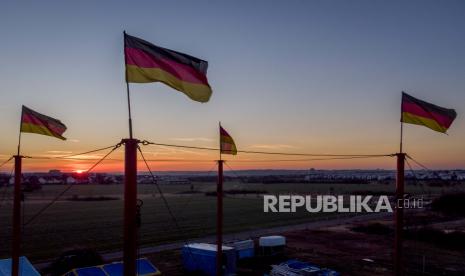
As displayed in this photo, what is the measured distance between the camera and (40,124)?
14266mm

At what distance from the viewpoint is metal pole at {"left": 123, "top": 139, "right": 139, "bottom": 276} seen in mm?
7961

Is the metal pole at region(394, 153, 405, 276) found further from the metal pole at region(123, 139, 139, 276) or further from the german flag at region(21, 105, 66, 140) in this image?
the german flag at region(21, 105, 66, 140)

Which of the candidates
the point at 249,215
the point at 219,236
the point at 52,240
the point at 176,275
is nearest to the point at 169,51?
the point at 219,236

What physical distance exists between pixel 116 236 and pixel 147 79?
29695mm

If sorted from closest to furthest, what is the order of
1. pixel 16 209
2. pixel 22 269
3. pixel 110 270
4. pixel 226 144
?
pixel 16 209 → pixel 226 144 → pixel 22 269 → pixel 110 270

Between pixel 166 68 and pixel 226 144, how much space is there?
846 centimetres

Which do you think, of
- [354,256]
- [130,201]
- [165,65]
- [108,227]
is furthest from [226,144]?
[108,227]

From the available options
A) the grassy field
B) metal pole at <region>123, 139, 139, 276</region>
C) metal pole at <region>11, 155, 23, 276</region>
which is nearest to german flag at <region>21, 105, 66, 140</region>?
metal pole at <region>11, 155, 23, 276</region>

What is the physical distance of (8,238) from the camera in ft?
112

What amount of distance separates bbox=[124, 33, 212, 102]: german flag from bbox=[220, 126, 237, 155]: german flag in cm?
731

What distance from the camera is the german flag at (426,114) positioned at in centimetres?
1436

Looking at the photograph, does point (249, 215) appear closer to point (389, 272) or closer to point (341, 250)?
point (341, 250)

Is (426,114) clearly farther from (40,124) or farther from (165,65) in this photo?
(40,124)

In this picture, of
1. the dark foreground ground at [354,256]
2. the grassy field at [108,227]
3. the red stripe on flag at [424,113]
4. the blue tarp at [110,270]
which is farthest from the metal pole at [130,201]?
the grassy field at [108,227]
